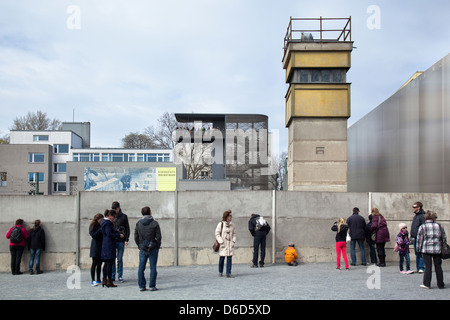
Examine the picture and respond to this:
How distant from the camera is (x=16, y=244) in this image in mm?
13227

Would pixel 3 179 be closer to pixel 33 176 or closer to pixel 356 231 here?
pixel 33 176

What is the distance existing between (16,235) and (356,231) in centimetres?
971

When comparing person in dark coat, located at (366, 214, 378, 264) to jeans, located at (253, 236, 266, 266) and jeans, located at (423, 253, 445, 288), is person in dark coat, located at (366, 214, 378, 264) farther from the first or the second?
jeans, located at (423, 253, 445, 288)

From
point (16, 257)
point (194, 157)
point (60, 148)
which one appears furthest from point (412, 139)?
point (60, 148)

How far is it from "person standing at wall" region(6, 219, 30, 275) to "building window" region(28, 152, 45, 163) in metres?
65.6

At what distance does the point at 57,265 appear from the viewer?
14.0 meters

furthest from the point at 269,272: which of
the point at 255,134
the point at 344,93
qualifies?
the point at 255,134

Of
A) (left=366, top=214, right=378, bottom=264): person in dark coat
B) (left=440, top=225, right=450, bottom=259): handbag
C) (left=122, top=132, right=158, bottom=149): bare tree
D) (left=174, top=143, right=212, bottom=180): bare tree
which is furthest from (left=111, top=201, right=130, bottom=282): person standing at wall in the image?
(left=122, top=132, right=158, bottom=149): bare tree

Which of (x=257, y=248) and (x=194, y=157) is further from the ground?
(x=194, y=157)

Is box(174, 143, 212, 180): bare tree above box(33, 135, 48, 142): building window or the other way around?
the other way around

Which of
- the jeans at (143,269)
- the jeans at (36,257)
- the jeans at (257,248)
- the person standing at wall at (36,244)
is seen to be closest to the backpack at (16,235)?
the person standing at wall at (36,244)

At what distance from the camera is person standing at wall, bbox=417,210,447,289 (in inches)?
384
